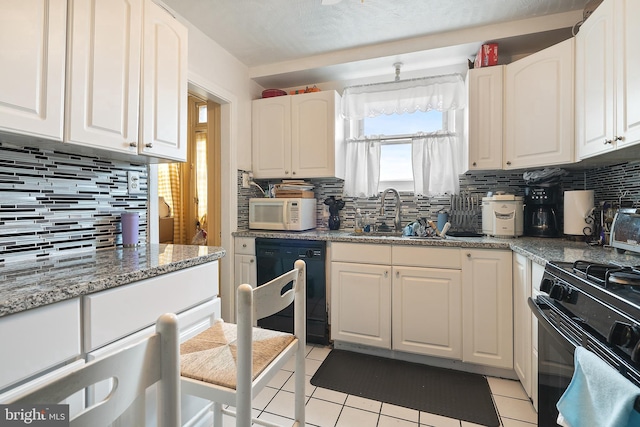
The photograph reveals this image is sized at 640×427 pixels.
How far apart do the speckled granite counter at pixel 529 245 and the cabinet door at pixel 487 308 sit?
8cm

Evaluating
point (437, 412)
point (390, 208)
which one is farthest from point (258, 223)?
point (437, 412)

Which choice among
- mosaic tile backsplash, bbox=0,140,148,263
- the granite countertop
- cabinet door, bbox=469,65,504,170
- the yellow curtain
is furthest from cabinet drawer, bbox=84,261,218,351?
the yellow curtain

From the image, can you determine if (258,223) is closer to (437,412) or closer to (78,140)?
(78,140)

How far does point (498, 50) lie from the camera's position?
7.65ft

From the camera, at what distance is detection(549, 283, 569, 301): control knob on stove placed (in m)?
1.06

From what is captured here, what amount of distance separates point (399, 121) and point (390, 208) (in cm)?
81

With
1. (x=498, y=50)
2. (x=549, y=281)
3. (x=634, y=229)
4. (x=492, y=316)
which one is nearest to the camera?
(x=549, y=281)

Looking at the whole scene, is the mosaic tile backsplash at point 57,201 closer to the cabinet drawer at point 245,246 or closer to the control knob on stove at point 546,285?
the cabinet drawer at point 245,246

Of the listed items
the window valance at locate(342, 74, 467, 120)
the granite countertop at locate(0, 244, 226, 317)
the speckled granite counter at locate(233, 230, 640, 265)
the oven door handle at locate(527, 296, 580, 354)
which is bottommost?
the oven door handle at locate(527, 296, 580, 354)

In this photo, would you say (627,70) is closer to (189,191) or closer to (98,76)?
(98,76)

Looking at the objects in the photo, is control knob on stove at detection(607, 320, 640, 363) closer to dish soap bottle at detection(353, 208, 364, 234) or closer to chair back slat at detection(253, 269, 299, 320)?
chair back slat at detection(253, 269, 299, 320)

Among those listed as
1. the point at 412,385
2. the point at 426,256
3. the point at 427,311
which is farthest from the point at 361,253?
the point at 412,385

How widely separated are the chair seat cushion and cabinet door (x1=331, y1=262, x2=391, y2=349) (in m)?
1.15

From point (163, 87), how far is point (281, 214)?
4.22 ft
